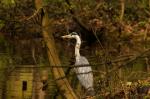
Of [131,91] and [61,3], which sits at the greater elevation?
[61,3]

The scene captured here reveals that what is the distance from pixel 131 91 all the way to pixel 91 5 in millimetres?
10837

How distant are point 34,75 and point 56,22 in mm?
6475

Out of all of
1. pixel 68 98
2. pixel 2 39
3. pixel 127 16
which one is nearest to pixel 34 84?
pixel 68 98

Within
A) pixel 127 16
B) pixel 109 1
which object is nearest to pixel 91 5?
pixel 109 1

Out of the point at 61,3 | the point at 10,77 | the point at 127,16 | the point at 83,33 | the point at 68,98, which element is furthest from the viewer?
the point at 127,16

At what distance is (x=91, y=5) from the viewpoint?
16.2m

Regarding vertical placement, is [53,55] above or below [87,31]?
below

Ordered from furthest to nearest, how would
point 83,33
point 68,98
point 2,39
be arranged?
point 2,39 → point 83,33 → point 68,98

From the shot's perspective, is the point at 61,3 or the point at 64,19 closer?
the point at 61,3

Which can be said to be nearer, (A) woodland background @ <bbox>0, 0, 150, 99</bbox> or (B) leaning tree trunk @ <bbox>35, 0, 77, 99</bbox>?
(B) leaning tree trunk @ <bbox>35, 0, 77, 99</bbox>

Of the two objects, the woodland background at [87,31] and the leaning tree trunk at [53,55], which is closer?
the leaning tree trunk at [53,55]

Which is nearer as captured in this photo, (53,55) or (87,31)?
(53,55)

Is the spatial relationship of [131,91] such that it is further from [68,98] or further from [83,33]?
[83,33]

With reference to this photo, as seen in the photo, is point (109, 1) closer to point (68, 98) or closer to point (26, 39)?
point (26, 39)
